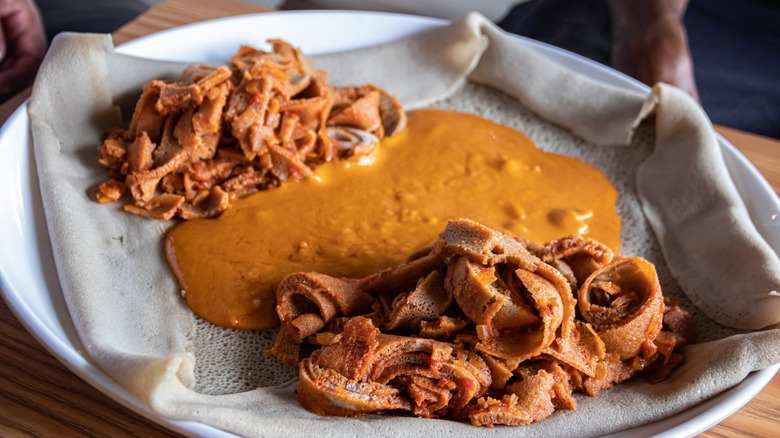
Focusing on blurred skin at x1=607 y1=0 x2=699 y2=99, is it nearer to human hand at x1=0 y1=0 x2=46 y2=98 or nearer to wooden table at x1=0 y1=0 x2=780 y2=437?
wooden table at x1=0 y1=0 x2=780 y2=437

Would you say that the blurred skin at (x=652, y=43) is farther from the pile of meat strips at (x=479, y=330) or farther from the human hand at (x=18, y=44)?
the human hand at (x=18, y=44)

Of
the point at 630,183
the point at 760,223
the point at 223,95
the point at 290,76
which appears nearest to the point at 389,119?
the point at 290,76

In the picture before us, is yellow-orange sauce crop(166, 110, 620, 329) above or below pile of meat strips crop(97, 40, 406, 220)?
below

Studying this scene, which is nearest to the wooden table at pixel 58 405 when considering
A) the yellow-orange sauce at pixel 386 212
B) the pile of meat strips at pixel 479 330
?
the pile of meat strips at pixel 479 330

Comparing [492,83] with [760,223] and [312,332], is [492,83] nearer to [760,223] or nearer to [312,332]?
[760,223]

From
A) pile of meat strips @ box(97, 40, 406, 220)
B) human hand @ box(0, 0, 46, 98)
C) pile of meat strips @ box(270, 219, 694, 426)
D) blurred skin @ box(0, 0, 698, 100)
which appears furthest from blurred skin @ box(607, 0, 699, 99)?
human hand @ box(0, 0, 46, 98)

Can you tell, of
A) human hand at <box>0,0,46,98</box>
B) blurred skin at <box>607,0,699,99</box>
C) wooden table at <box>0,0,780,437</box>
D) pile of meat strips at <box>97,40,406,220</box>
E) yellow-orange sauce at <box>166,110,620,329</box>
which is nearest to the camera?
wooden table at <box>0,0,780,437</box>
